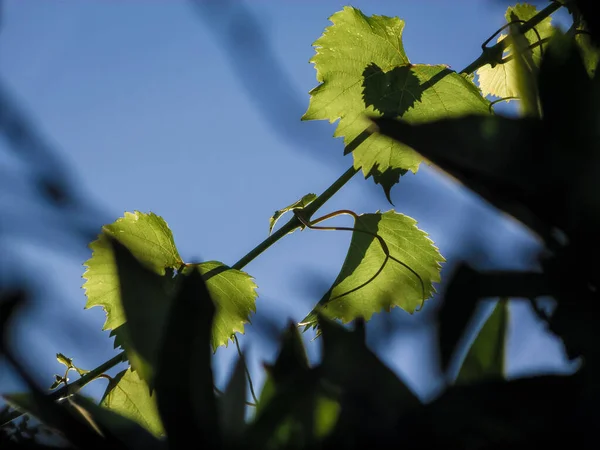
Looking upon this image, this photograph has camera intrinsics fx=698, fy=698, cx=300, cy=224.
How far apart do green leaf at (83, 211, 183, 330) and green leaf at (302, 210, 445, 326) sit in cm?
28

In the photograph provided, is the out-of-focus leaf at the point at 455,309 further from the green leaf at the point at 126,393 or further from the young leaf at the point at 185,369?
the green leaf at the point at 126,393

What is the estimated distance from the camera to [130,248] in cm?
112

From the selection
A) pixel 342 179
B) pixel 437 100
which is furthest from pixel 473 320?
pixel 437 100

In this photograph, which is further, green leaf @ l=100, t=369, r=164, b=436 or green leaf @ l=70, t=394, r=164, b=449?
green leaf @ l=100, t=369, r=164, b=436

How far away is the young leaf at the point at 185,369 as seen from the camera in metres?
0.26

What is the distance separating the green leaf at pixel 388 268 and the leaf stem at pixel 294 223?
0.29 feet

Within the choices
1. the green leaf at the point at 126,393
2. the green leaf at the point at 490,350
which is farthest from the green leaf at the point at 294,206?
the green leaf at the point at 490,350

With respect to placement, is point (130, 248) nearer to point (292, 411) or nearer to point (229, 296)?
point (229, 296)

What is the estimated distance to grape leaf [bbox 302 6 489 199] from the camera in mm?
1030

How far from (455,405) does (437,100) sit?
34.8 inches

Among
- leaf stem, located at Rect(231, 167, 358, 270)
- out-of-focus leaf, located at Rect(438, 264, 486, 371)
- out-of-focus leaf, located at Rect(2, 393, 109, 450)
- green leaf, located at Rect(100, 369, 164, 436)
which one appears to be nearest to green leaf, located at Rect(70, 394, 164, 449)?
out-of-focus leaf, located at Rect(2, 393, 109, 450)

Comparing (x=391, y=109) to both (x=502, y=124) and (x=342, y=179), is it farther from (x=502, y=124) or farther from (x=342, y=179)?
(x=502, y=124)

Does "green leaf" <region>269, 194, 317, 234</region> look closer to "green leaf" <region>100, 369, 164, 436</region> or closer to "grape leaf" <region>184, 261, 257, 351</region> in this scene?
"grape leaf" <region>184, 261, 257, 351</region>

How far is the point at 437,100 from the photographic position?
3.55ft
